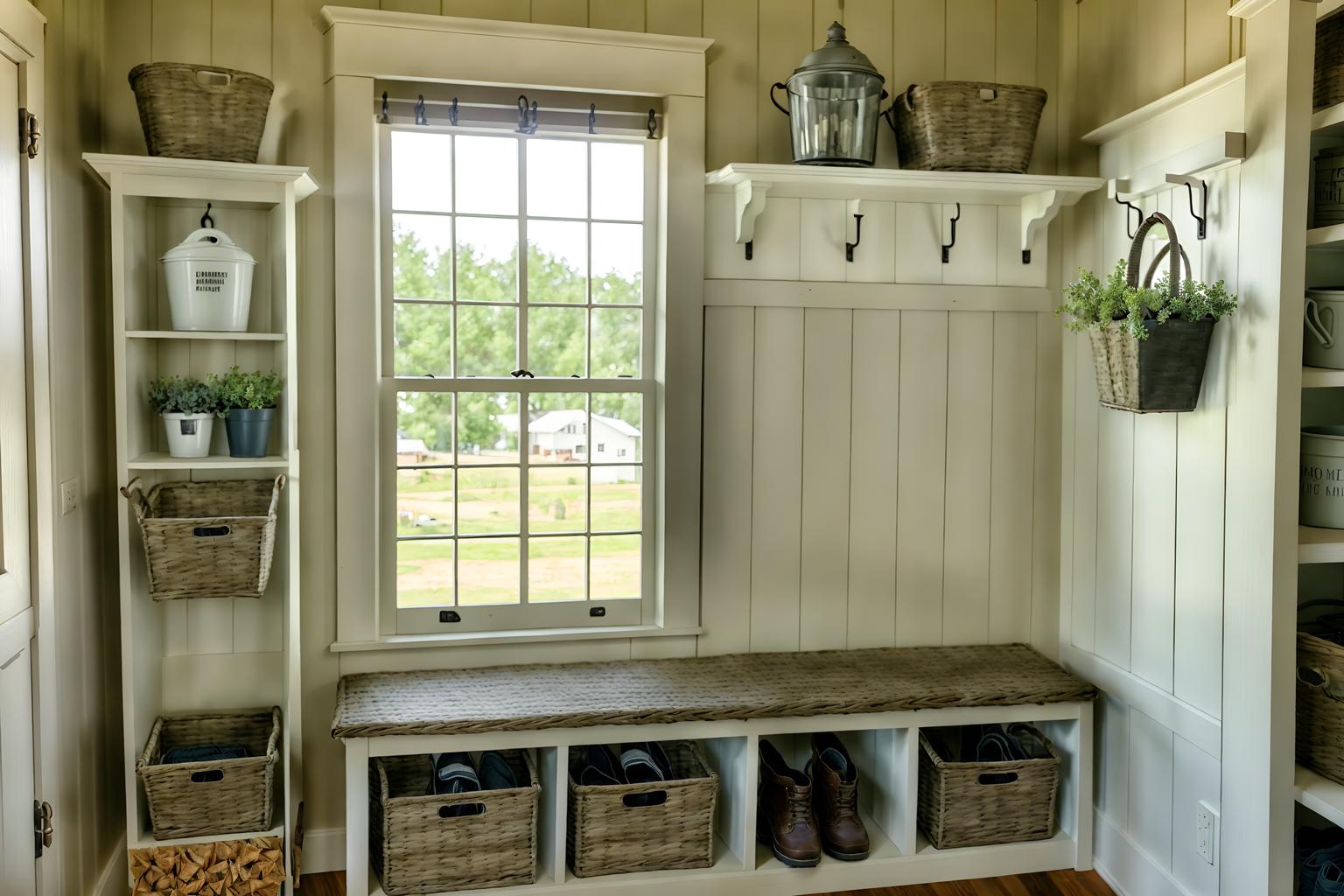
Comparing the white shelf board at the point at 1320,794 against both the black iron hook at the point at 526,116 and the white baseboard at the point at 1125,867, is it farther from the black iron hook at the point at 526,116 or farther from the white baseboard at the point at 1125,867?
the black iron hook at the point at 526,116

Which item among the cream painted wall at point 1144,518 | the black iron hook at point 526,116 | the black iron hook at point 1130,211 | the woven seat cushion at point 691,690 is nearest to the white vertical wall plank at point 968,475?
the woven seat cushion at point 691,690

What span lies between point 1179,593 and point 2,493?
2795 mm

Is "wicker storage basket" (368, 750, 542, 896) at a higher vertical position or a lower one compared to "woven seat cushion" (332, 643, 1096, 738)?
lower

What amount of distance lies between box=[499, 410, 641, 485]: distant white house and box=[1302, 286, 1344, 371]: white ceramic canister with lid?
69.4 inches

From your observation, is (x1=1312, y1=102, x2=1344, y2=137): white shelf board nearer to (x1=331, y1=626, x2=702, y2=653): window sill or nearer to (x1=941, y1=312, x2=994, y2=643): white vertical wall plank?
(x1=941, y1=312, x2=994, y2=643): white vertical wall plank

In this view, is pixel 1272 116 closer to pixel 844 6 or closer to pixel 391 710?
pixel 844 6

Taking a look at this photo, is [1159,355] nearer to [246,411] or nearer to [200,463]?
[246,411]

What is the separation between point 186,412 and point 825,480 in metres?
1.81

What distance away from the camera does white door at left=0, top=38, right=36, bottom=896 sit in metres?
2.24

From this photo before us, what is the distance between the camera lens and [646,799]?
2891mm

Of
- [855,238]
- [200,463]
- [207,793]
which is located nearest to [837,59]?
[855,238]

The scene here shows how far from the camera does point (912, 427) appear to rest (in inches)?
131

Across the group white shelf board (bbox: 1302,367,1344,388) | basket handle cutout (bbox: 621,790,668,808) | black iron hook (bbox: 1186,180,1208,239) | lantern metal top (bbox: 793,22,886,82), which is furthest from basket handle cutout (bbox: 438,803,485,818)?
black iron hook (bbox: 1186,180,1208,239)

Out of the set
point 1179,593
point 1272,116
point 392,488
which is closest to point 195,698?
point 392,488
